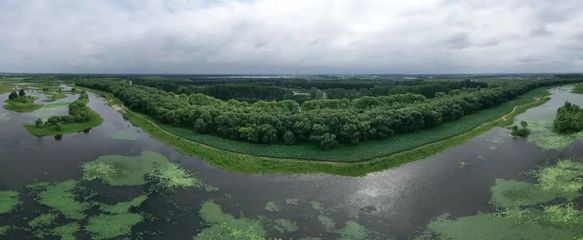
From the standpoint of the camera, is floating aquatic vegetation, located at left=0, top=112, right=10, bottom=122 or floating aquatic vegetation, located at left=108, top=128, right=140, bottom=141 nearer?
floating aquatic vegetation, located at left=108, top=128, right=140, bottom=141

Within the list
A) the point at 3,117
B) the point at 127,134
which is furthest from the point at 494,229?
the point at 3,117

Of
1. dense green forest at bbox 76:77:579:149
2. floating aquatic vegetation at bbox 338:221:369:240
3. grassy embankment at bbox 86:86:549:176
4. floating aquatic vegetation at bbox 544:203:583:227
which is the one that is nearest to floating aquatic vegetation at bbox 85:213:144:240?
grassy embankment at bbox 86:86:549:176

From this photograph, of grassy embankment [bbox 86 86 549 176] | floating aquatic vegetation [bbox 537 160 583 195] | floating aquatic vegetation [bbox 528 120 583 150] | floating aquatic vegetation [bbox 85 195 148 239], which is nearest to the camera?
floating aquatic vegetation [bbox 85 195 148 239]

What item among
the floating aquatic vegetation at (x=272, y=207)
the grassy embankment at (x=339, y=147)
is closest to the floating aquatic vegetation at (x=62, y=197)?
the floating aquatic vegetation at (x=272, y=207)

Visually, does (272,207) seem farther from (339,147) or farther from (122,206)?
(339,147)

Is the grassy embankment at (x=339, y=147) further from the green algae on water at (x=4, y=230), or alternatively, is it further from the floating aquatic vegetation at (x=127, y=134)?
the green algae on water at (x=4, y=230)

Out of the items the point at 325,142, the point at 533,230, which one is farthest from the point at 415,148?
the point at 533,230

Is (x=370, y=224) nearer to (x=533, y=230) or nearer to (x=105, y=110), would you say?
(x=533, y=230)

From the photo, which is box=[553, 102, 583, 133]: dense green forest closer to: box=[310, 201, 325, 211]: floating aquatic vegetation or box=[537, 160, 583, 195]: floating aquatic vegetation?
box=[537, 160, 583, 195]: floating aquatic vegetation
